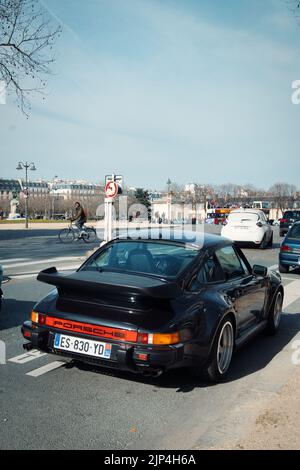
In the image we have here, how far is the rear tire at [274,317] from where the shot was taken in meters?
6.09

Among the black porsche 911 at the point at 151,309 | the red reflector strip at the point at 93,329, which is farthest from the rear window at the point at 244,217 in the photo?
the red reflector strip at the point at 93,329

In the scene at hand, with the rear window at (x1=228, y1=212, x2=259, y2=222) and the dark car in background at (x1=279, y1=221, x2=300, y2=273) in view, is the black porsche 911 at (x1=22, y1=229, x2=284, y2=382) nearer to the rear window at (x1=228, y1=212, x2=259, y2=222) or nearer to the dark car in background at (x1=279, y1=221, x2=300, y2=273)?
the dark car in background at (x1=279, y1=221, x2=300, y2=273)

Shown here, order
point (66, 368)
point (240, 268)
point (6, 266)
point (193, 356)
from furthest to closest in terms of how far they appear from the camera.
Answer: point (6, 266)
point (240, 268)
point (66, 368)
point (193, 356)

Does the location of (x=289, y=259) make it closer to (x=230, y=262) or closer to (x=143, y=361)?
(x=230, y=262)

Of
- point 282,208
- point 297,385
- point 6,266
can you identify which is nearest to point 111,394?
point 297,385

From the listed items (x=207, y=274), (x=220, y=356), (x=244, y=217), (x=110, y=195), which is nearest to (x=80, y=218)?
(x=110, y=195)

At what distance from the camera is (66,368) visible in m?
4.65

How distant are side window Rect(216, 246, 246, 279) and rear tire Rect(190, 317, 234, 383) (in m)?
0.65

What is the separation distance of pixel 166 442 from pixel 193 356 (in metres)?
0.90

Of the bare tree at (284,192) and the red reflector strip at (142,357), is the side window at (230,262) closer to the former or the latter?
the red reflector strip at (142,357)

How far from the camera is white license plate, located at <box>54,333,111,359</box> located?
385 centimetres

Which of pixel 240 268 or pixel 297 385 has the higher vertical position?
pixel 240 268

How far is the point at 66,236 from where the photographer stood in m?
22.0

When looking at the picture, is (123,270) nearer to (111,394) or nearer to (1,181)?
(111,394)
